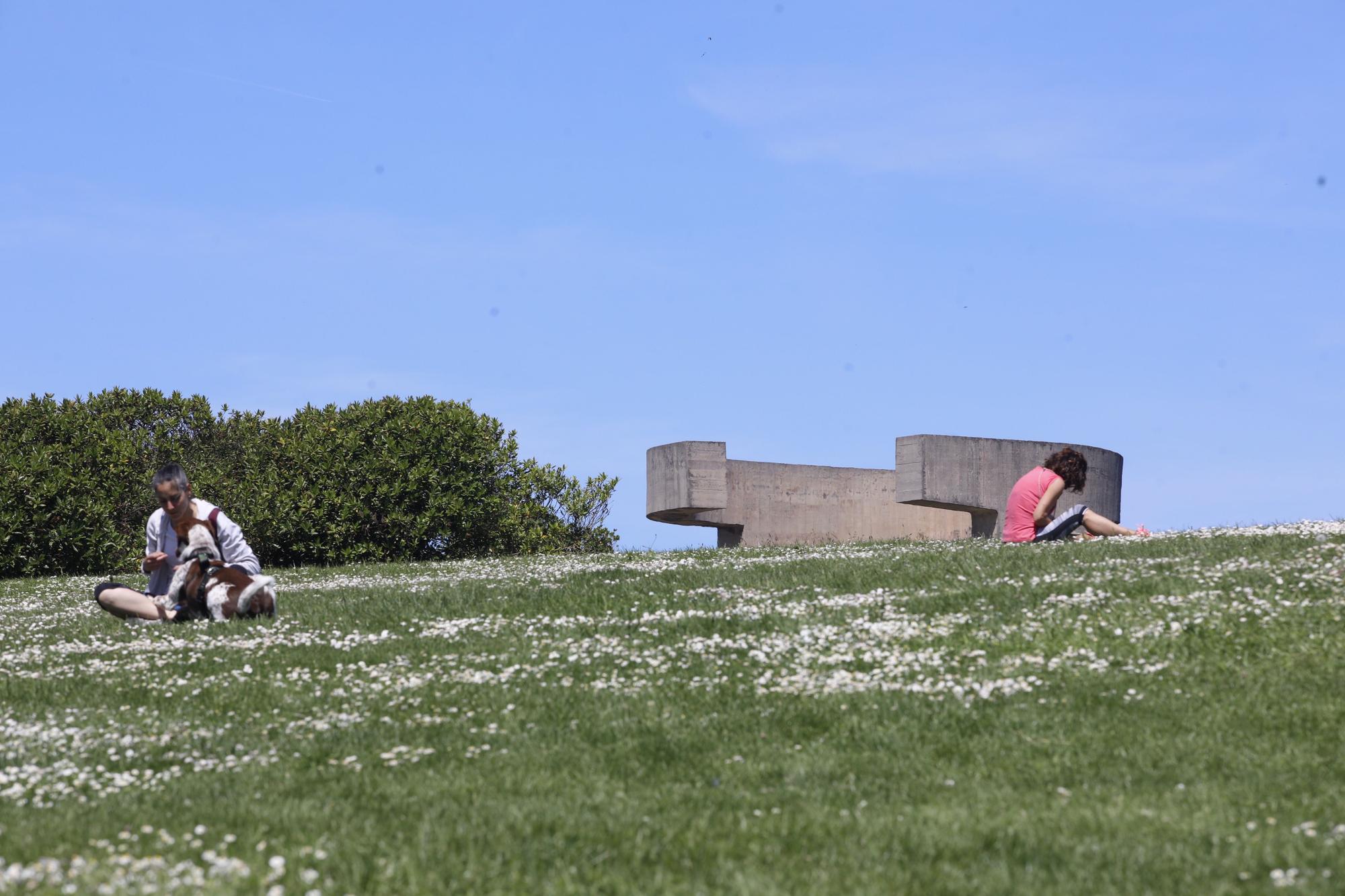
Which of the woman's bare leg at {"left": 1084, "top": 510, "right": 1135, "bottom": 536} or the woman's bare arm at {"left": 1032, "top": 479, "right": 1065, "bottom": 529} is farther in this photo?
the woman's bare leg at {"left": 1084, "top": 510, "right": 1135, "bottom": 536}

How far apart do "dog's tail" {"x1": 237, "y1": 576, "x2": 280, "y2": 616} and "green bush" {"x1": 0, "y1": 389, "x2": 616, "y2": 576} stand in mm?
13348

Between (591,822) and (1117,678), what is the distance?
17.4 ft

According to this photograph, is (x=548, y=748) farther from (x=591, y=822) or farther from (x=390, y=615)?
(x=390, y=615)

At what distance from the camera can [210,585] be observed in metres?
15.7

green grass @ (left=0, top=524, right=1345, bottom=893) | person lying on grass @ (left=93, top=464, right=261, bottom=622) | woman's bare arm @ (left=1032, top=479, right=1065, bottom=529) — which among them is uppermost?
woman's bare arm @ (left=1032, top=479, right=1065, bottom=529)

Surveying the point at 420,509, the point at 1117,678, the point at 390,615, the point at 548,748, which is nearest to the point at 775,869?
the point at 548,748

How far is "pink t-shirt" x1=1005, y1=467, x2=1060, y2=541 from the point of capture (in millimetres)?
21016

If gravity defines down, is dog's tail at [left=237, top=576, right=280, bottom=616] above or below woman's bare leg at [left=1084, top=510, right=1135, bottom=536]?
below

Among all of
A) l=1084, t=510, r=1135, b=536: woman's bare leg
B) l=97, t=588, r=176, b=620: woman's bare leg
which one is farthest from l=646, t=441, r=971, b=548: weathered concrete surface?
l=97, t=588, r=176, b=620: woman's bare leg

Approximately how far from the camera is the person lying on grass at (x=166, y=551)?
1490cm

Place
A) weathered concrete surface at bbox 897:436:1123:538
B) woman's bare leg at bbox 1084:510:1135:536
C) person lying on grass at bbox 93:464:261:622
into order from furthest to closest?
1. weathered concrete surface at bbox 897:436:1123:538
2. woman's bare leg at bbox 1084:510:1135:536
3. person lying on grass at bbox 93:464:261:622

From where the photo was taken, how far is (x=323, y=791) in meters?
8.74

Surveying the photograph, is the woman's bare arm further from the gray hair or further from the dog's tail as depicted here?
the gray hair

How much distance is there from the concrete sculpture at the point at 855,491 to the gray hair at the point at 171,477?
61.5ft
